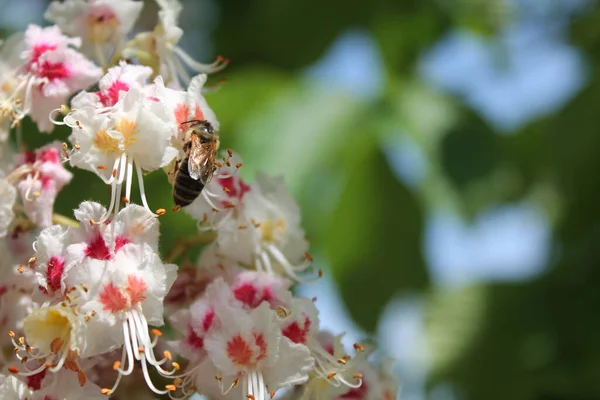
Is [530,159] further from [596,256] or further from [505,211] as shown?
[596,256]

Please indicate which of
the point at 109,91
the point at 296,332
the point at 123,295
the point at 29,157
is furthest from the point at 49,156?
the point at 296,332

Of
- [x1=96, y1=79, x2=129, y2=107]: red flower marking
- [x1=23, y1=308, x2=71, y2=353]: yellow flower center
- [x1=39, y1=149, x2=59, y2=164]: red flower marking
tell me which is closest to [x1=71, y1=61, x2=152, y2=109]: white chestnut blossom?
[x1=96, y1=79, x2=129, y2=107]: red flower marking

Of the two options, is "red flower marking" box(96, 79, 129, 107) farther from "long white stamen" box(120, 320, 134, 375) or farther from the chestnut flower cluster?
"long white stamen" box(120, 320, 134, 375)

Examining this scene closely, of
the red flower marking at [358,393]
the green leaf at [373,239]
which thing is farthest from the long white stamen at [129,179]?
the green leaf at [373,239]

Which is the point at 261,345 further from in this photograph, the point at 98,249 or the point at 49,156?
the point at 49,156

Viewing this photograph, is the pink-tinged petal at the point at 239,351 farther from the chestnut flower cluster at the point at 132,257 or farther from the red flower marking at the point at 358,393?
the red flower marking at the point at 358,393

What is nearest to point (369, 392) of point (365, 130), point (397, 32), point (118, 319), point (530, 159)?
point (118, 319)
